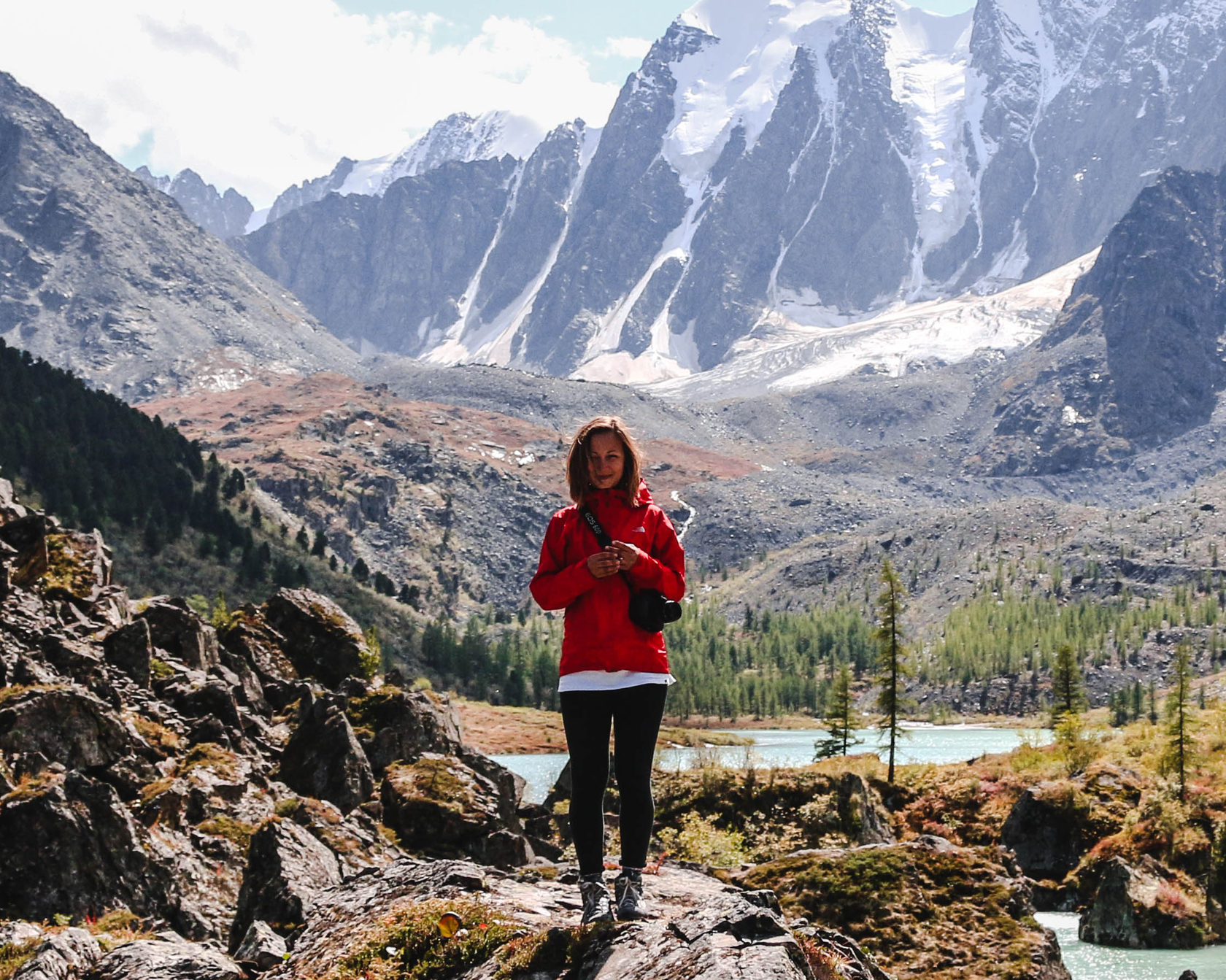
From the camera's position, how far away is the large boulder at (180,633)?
43188 mm

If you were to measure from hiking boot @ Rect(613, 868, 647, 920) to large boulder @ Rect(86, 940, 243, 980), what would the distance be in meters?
4.84

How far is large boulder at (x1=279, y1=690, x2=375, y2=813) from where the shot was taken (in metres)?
Result: 34.3

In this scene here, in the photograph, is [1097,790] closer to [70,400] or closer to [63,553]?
[63,553]

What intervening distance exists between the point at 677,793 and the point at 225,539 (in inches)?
5056

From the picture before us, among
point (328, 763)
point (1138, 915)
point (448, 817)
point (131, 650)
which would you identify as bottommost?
point (1138, 915)

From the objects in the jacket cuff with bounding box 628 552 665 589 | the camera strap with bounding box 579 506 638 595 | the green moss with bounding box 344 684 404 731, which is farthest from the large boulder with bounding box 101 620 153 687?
the jacket cuff with bounding box 628 552 665 589

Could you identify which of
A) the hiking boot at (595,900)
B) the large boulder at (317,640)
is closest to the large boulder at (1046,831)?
the large boulder at (317,640)

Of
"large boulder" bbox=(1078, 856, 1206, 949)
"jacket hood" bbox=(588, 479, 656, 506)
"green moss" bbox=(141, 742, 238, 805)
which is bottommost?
"large boulder" bbox=(1078, 856, 1206, 949)

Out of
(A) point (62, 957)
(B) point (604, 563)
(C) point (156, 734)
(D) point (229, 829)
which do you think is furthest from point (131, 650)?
(B) point (604, 563)

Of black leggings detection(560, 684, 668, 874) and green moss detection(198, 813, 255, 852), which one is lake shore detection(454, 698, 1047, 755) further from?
black leggings detection(560, 684, 668, 874)

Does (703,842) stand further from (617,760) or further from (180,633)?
(617,760)

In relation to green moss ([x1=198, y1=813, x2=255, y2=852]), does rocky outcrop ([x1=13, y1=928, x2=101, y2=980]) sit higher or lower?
higher

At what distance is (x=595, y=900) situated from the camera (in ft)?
34.7

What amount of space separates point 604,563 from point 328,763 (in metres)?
26.6
